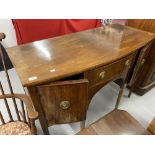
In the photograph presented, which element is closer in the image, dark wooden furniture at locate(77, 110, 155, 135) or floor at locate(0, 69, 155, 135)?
dark wooden furniture at locate(77, 110, 155, 135)

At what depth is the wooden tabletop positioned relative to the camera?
81cm

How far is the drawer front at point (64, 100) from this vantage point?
30.5 inches

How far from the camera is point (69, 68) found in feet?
2.75

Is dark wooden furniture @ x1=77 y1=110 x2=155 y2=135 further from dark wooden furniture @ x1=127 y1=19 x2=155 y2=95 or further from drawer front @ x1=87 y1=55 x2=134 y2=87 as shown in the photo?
dark wooden furniture @ x1=127 y1=19 x2=155 y2=95

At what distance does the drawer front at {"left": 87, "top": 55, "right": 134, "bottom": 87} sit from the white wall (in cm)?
143

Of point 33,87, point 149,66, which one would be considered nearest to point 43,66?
point 33,87

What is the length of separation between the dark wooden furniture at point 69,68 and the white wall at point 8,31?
1.00 metres

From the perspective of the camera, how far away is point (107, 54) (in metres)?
0.97

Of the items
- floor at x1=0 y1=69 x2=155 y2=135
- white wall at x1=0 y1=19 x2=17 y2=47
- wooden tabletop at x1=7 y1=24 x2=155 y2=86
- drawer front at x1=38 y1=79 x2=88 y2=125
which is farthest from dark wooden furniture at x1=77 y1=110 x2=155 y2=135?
white wall at x1=0 y1=19 x2=17 y2=47

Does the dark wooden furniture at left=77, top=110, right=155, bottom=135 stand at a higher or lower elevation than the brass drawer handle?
lower

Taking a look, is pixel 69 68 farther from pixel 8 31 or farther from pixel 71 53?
pixel 8 31

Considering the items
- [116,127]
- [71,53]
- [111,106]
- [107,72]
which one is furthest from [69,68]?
[111,106]

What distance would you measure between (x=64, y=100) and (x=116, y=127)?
33 centimetres
